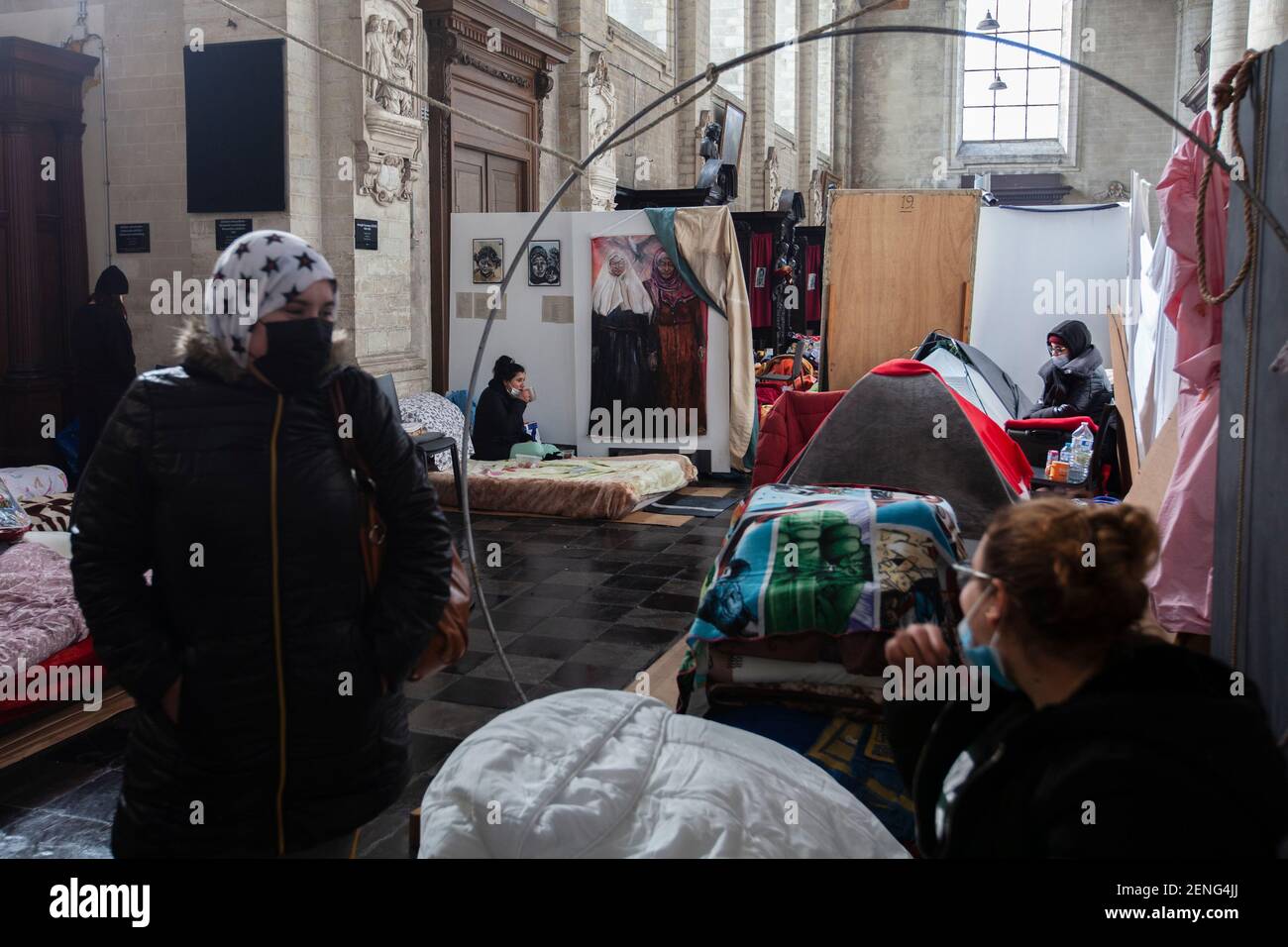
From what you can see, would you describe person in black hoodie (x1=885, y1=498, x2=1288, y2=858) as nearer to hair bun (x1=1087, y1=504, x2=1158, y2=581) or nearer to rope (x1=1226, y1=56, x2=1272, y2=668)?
hair bun (x1=1087, y1=504, x2=1158, y2=581)

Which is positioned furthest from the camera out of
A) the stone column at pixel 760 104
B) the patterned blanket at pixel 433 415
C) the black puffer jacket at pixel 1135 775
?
the stone column at pixel 760 104

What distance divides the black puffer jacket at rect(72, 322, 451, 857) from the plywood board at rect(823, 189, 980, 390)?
569cm

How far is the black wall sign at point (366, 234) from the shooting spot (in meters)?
8.46

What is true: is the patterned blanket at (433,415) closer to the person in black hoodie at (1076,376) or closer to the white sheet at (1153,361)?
the person in black hoodie at (1076,376)

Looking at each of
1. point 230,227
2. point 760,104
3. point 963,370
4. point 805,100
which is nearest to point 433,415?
point 230,227

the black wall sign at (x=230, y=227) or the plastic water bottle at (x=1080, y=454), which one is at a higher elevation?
the black wall sign at (x=230, y=227)

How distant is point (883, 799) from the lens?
2.82 metres

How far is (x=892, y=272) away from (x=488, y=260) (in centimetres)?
395

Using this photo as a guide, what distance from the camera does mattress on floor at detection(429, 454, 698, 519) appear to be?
7.66m

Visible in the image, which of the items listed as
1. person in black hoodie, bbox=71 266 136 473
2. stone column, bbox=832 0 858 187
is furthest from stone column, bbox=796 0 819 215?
person in black hoodie, bbox=71 266 136 473

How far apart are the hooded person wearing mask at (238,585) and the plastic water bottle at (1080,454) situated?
4.45 metres

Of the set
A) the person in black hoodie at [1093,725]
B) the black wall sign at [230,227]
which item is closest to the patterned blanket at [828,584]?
the person in black hoodie at [1093,725]
